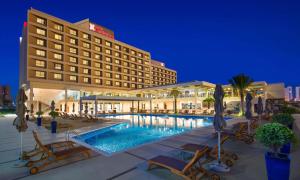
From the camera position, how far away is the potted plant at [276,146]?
341 cm

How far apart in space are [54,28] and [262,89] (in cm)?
4450

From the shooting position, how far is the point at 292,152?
6281mm

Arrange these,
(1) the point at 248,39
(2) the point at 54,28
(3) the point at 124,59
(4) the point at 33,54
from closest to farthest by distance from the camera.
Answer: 1. (4) the point at 33,54
2. (2) the point at 54,28
3. (3) the point at 124,59
4. (1) the point at 248,39

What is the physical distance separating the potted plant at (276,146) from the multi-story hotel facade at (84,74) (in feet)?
73.7

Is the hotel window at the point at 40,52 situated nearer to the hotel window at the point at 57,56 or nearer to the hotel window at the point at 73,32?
the hotel window at the point at 57,56

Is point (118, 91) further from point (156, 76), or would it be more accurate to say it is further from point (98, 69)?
point (156, 76)

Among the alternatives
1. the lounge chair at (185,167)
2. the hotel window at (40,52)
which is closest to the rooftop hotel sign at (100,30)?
the hotel window at (40,52)

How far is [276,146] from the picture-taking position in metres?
3.65

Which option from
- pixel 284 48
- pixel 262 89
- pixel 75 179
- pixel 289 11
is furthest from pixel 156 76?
pixel 284 48

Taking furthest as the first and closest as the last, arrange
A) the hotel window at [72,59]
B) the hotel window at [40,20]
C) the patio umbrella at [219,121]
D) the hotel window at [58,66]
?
the hotel window at [72,59]
the hotel window at [58,66]
the hotel window at [40,20]
the patio umbrella at [219,121]

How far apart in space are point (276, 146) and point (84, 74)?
4094 cm

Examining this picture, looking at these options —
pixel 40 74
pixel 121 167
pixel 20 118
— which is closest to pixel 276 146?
pixel 121 167

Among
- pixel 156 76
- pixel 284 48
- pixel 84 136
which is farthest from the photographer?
pixel 284 48

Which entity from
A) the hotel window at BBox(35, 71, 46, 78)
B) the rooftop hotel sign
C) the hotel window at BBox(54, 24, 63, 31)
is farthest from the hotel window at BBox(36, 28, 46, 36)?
the rooftop hotel sign
